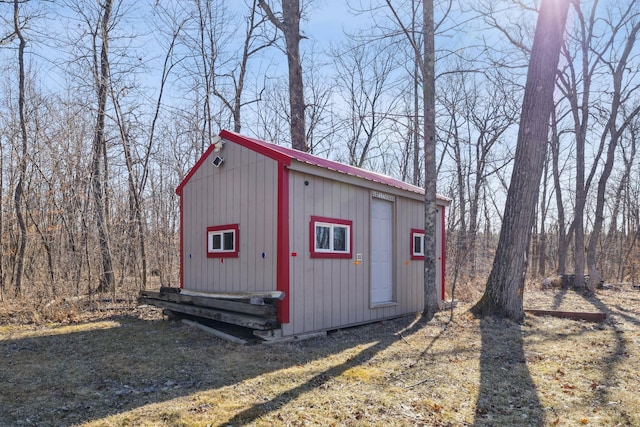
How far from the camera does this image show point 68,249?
25.8 ft

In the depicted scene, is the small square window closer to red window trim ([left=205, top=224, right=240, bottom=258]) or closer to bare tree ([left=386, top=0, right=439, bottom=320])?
bare tree ([left=386, top=0, right=439, bottom=320])

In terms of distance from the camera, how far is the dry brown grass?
10.0ft

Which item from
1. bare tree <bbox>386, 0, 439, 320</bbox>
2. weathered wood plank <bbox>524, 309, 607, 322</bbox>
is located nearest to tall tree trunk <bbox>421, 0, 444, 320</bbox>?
bare tree <bbox>386, 0, 439, 320</bbox>

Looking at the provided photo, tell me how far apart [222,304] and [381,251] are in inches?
111

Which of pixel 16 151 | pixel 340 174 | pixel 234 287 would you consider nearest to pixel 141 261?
pixel 16 151

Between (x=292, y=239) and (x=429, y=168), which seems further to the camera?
(x=429, y=168)

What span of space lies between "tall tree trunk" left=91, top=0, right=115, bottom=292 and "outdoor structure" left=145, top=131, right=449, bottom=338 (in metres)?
1.88

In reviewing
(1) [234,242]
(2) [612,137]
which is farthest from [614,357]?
(2) [612,137]

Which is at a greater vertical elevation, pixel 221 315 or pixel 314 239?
pixel 314 239

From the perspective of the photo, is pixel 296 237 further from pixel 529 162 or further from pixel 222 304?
pixel 529 162

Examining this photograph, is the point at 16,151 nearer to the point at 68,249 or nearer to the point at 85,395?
the point at 68,249

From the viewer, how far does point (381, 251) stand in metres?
7.14

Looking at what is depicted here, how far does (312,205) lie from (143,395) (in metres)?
3.15

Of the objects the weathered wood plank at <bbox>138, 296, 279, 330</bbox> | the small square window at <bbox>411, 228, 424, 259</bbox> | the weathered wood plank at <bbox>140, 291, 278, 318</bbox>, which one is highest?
the small square window at <bbox>411, 228, 424, 259</bbox>
